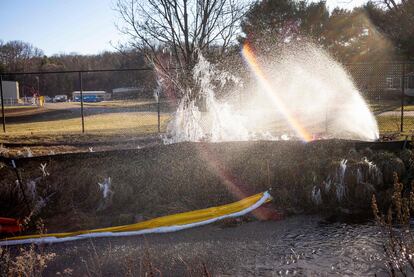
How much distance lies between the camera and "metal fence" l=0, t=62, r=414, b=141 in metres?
16.0

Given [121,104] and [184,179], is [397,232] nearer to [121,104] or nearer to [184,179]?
[184,179]

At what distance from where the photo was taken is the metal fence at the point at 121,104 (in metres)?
16.0

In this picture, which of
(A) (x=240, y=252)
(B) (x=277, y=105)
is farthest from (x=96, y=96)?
(A) (x=240, y=252)

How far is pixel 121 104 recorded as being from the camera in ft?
161

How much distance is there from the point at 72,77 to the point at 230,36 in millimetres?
75130

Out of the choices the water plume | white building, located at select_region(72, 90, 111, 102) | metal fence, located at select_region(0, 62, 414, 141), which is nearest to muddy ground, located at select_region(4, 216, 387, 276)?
the water plume

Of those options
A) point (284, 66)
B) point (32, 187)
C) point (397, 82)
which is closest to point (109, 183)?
point (32, 187)

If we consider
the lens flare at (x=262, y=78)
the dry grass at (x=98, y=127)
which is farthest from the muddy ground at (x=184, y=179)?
the lens flare at (x=262, y=78)

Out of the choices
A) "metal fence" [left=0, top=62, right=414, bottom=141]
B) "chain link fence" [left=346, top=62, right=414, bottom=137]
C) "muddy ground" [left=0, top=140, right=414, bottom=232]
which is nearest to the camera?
"muddy ground" [left=0, top=140, right=414, bottom=232]

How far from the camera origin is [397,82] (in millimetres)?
37469

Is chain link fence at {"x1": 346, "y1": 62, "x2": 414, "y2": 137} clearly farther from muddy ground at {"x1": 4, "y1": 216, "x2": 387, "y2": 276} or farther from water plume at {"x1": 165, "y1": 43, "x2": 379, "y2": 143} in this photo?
muddy ground at {"x1": 4, "y1": 216, "x2": 387, "y2": 276}

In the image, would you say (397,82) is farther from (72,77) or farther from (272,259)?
(72,77)

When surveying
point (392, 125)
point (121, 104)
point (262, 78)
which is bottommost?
point (392, 125)

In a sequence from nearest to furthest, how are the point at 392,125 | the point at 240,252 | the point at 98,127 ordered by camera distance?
the point at 240,252
the point at 392,125
the point at 98,127
